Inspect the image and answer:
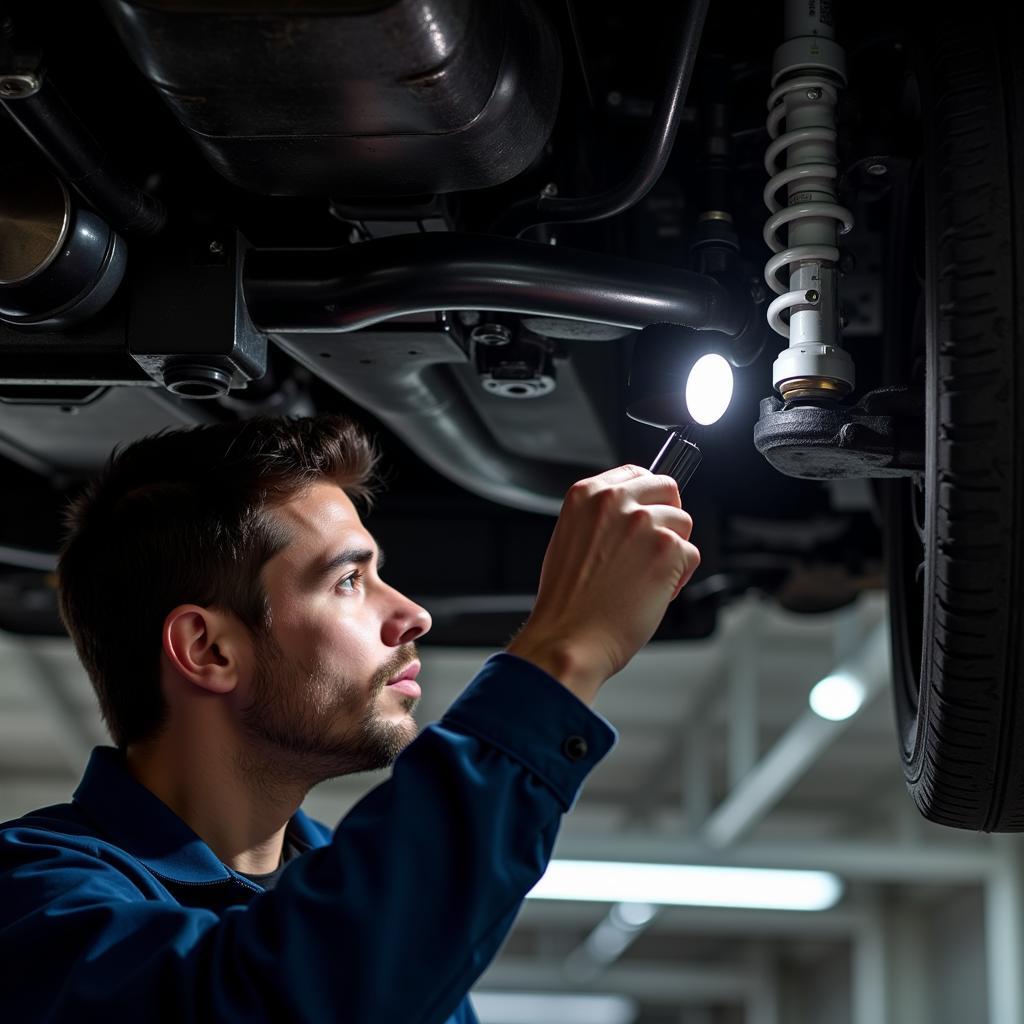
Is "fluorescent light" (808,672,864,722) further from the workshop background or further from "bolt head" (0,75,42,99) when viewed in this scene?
"bolt head" (0,75,42,99)

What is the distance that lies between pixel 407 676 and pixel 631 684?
20.7 ft

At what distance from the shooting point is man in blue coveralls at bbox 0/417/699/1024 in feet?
3.34

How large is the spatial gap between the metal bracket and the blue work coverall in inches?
15.1

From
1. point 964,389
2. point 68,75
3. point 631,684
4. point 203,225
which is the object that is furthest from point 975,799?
point 631,684

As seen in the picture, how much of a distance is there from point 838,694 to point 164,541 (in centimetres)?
436

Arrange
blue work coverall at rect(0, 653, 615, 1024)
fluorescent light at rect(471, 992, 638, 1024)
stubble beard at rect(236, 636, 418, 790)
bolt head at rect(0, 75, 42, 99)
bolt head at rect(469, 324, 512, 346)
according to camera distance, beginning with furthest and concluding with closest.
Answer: fluorescent light at rect(471, 992, 638, 1024)
bolt head at rect(469, 324, 512, 346)
stubble beard at rect(236, 636, 418, 790)
bolt head at rect(0, 75, 42, 99)
blue work coverall at rect(0, 653, 615, 1024)

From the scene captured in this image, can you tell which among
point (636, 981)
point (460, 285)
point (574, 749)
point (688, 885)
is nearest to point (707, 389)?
point (460, 285)

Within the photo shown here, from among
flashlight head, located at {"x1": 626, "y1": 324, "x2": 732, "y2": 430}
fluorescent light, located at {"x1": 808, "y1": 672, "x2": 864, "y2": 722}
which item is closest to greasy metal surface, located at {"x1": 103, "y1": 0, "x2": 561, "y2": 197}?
flashlight head, located at {"x1": 626, "y1": 324, "x2": 732, "y2": 430}

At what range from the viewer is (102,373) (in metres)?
1.44

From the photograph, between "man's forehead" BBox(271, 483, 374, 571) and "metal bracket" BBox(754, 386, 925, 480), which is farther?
"man's forehead" BBox(271, 483, 374, 571)

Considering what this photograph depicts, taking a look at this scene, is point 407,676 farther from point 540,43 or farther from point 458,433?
point 540,43

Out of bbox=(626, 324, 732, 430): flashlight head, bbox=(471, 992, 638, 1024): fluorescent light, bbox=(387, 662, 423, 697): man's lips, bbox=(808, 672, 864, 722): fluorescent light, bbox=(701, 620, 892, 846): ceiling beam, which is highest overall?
bbox=(471, 992, 638, 1024): fluorescent light

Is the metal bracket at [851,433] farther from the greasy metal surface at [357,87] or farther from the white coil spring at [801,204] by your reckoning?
the greasy metal surface at [357,87]

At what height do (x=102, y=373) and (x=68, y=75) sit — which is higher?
(x=68, y=75)
